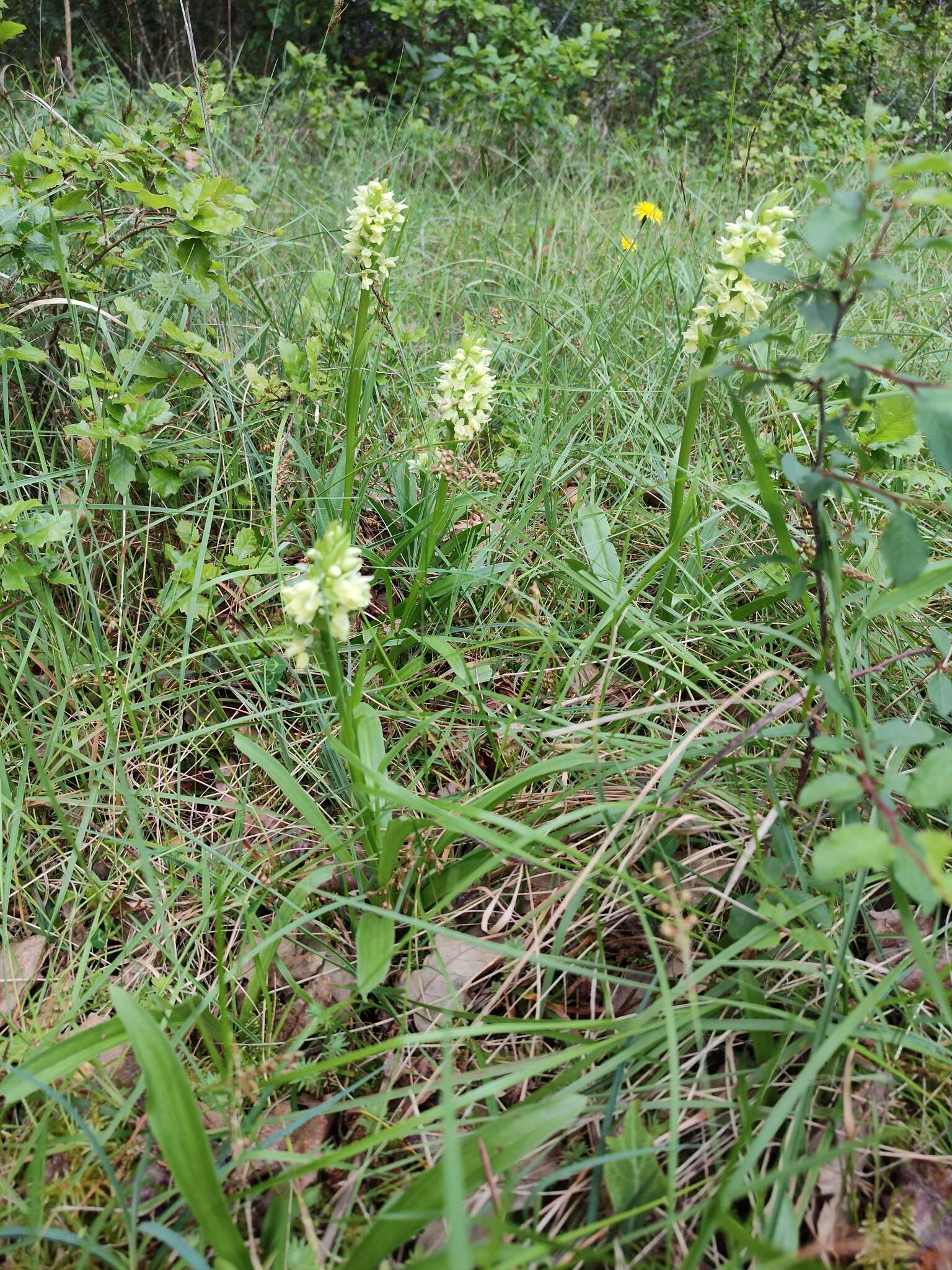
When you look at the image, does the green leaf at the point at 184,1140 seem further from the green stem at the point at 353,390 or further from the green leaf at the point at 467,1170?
the green stem at the point at 353,390

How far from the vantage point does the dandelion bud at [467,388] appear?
185 cm

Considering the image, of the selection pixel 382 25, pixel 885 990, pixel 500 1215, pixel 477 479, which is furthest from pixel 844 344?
pixel 382 25

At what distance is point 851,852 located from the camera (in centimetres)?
100

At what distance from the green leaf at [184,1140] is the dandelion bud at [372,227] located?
1577 mm

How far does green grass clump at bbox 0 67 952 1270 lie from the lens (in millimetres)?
1123

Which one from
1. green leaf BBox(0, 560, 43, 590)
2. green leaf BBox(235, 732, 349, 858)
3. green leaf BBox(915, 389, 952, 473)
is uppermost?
green leaf BBox(915, 389, 952, 473)

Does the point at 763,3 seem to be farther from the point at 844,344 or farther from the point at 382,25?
the point at 844,344

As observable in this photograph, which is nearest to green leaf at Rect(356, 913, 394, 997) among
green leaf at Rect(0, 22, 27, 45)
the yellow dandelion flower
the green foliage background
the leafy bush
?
green leaf at Rect(0, 22, 27, 45)

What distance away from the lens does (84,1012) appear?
141 cm

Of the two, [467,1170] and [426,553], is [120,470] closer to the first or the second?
[426,553]

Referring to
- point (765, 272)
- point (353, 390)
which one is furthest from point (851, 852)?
point (353, 390)

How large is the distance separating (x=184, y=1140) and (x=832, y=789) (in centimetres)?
91

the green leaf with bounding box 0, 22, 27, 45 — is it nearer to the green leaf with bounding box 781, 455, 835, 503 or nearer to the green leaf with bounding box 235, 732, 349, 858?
the green leaf with bounding box 235, 732, 349, 858

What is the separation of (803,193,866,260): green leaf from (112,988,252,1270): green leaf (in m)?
1.27
